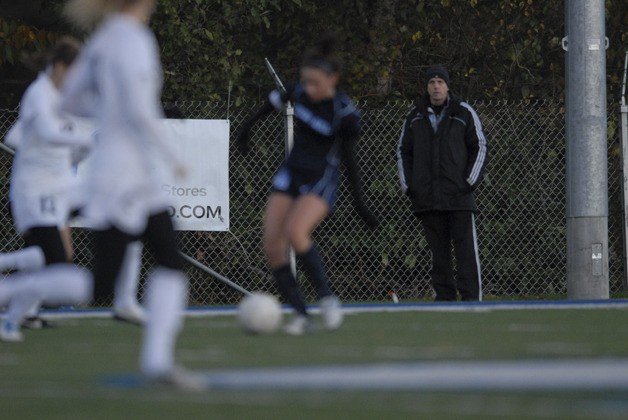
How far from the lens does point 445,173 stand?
13.6m

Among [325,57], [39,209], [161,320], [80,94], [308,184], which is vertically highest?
[325,57]

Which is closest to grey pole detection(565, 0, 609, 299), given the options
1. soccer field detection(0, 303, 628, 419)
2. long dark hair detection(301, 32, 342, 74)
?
soccer field detection(0, 303, 628, 419)

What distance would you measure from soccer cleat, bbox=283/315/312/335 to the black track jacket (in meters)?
3.97

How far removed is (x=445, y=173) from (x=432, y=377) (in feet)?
23.4

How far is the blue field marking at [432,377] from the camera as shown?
623cm

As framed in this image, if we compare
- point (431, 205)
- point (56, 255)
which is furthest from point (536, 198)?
point (56, 255)

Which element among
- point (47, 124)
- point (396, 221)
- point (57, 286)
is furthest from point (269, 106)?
point (396, 221)

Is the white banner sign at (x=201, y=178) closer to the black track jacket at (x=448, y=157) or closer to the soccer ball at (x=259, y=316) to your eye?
the black track jacket at (x=448, y=157)

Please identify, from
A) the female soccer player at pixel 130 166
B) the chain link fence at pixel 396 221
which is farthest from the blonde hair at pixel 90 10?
the chain link fence at pixel 396 221

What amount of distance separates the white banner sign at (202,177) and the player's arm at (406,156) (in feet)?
5.80

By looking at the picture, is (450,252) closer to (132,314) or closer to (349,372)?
(132,314)

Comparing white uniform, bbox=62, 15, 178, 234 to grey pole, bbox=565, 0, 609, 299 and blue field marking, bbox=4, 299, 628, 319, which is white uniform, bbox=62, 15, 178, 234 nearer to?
blue field marking, bbox=4, 299, 628, 319

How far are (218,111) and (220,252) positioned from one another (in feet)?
4.75

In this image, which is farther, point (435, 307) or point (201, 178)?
point (201, 178)
